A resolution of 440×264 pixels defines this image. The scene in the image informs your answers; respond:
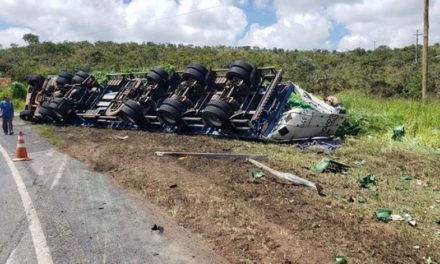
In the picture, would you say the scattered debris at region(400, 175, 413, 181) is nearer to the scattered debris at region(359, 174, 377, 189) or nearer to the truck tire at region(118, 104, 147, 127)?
the scattered debris at region(359, 174, 377, 189)

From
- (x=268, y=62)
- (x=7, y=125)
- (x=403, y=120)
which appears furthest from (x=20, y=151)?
(x=268, y=62)

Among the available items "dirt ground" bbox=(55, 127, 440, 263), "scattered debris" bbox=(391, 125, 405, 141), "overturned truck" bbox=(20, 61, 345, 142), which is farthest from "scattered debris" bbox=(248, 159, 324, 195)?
"scattered debris" bbox=(391, 125, 405, 141)

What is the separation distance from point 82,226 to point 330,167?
4.35 meters

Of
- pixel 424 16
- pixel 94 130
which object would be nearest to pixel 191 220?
pixel 94 130

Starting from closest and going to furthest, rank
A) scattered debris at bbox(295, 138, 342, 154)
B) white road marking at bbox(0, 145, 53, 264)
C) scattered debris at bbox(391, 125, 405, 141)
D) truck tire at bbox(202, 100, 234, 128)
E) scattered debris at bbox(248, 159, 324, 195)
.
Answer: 1. white road marking at bbox(0, 145, 53, 264)
2. scattered debris at bbox(248, 159, 324, 195)
3. scattered debris at bbox(295, 138, 342, 154)
4. scattered debris at bbox(391, 125, 405, 141)
5. truck tire at bbox(202, 100, 234, 128)

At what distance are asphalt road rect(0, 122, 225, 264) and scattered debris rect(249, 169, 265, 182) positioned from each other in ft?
5.70

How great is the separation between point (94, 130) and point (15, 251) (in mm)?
Result: 11422

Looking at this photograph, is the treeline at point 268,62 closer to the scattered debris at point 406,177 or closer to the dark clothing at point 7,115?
the dark clothing at point 7,115

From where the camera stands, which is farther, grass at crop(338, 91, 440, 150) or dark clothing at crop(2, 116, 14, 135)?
dark clothing at crop(2, 116, 14, 135)

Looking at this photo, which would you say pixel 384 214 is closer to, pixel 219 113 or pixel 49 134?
pixel 219 113

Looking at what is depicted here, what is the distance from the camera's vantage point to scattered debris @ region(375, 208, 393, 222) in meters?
5.63

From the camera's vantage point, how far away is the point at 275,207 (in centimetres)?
615

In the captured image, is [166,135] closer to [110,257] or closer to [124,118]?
[124,118]

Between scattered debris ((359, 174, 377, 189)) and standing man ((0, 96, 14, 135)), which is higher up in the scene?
standing man ((0, 96, 14, 135))
